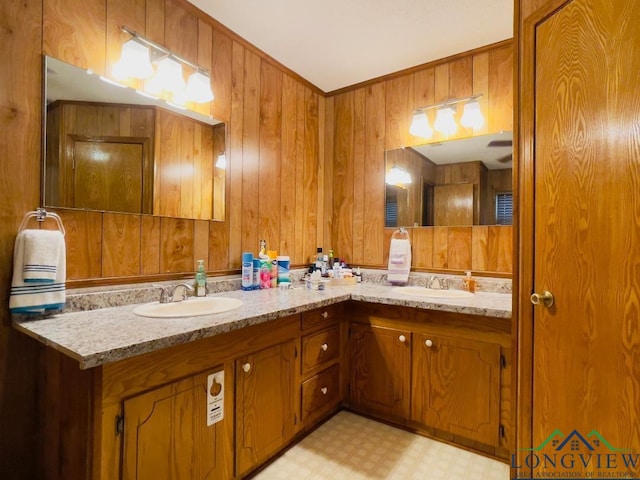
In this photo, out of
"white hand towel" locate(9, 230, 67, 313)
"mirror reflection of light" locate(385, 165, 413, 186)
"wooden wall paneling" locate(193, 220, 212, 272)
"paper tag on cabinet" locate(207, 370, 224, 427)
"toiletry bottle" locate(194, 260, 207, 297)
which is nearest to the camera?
"white hand towel" locate(9, 230, 67, 313)

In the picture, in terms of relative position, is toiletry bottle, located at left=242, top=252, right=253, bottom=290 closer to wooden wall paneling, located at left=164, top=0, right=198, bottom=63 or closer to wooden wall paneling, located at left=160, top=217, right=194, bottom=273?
wooden wall paneling, located at left=160, top=217, right=194, bottom=273

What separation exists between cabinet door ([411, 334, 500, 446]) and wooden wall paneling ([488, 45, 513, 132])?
137 cm

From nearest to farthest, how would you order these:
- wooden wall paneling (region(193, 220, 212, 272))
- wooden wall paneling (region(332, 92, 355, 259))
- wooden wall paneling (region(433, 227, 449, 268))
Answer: wooden wall paneling (region(193, 220, 212, 272)) → wooden wall paneling (region(433, 227, 449, 268)) → wooden wall paneling (region(332, 92, 355, 259))

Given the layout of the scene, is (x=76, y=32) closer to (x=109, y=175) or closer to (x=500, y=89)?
(x=109, y=175)

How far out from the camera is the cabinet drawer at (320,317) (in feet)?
5.88

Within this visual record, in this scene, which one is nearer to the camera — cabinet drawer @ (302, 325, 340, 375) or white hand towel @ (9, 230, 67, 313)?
white hand towel @ (9, 230, 67, 313)

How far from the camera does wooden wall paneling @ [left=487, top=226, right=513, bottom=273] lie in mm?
2027

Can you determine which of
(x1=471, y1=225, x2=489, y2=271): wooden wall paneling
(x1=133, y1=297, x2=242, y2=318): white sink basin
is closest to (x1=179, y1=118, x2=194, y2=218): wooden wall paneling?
(x1=133, y1=297, x2=242, y2=318): white sink basin

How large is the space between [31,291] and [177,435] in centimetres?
73

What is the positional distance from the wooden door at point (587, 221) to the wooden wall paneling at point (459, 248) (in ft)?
3.33

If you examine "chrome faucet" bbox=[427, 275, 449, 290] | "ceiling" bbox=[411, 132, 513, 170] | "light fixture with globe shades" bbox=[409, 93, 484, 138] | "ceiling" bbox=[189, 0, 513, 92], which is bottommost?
"chrome faucet" bbox=[427, 275, 449, 290]

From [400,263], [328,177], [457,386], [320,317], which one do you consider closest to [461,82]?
[328,177]

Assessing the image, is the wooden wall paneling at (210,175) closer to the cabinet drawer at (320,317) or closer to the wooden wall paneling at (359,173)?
the cabinet drawer at (320,317)

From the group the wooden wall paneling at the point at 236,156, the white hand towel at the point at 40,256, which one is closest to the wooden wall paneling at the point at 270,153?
the wooden wall paneling at the point at 236,156
